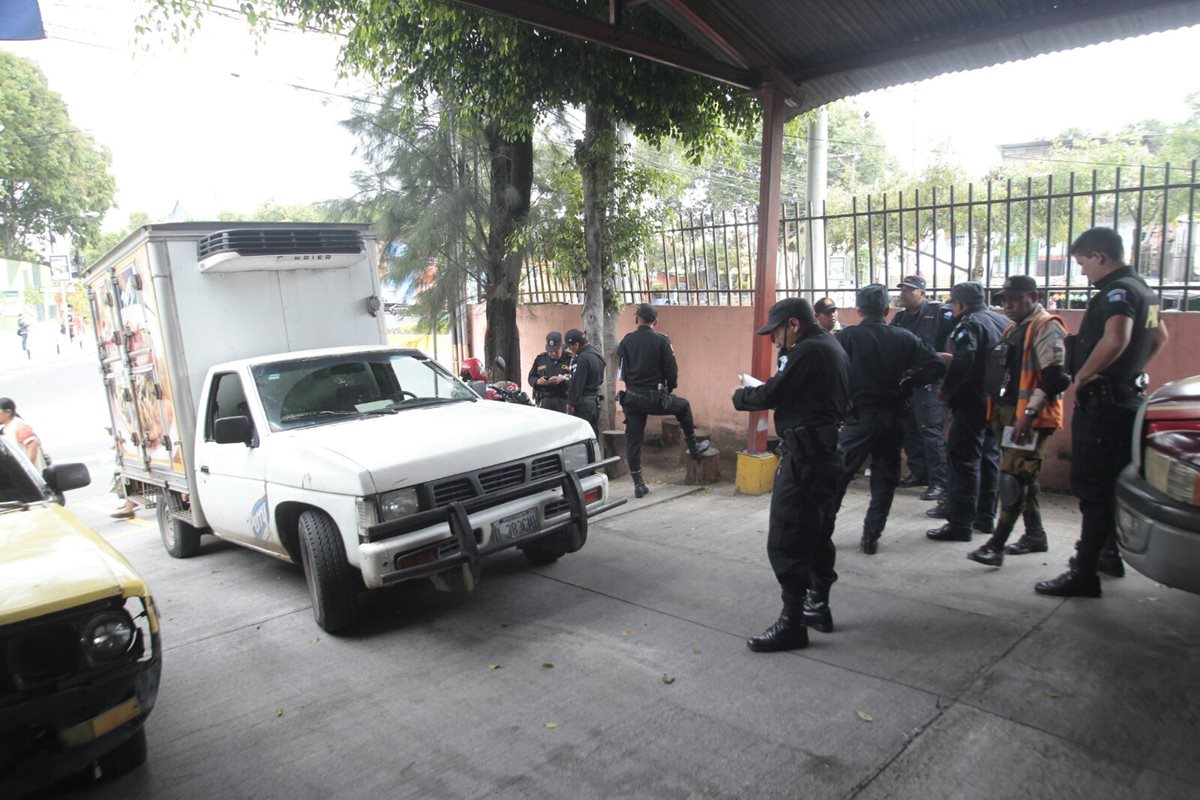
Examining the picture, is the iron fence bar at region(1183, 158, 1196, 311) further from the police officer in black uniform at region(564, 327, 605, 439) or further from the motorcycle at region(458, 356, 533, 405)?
the motorcycle at region(458, 356, 533, 405)

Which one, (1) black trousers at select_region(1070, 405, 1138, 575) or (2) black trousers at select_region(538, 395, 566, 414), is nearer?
(1) black trousers at select_region(1070, 405, 1138, 575)

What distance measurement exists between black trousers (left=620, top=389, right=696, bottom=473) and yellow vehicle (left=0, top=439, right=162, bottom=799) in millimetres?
5170

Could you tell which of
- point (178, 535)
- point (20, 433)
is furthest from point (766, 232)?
point (20, 433)

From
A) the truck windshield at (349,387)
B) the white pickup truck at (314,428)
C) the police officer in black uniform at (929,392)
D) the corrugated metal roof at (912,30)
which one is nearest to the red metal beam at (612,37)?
the corrugated metal roof at (912,30)

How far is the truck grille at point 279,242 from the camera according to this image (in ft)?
19.7

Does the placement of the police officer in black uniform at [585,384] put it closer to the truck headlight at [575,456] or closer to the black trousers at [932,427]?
the truck headlight at [575,456]

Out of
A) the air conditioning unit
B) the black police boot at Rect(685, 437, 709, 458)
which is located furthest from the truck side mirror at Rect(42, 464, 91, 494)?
the black police boot at Rect(685, 437, 709, 458)

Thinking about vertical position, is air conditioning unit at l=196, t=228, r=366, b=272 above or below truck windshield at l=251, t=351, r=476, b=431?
above

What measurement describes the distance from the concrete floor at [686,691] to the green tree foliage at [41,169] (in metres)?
37.6

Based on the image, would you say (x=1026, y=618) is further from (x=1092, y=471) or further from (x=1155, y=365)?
(x=1155, y=365)

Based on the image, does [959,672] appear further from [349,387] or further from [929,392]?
[349,387]

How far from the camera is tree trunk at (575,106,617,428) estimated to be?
8.47 m

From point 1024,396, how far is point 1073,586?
47.0 inches

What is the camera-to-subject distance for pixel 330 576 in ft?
14.7
